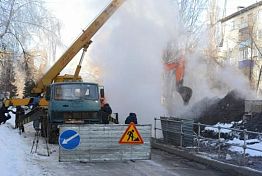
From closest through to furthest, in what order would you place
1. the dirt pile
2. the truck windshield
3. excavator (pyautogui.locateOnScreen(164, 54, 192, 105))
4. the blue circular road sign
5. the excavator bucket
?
the blue circular road sign → the truck windshield → excavator (pyautogui.locateOnScreen(164, 54, 192, 105)) → the excavator bucket → the dirt pile

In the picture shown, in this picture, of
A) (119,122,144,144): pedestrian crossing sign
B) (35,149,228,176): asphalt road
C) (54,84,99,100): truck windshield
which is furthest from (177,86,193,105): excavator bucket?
(119,122,144,144): pedestrian crossing sign

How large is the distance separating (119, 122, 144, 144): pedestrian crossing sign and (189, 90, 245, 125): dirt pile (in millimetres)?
15459

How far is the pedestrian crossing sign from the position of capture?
12.4 metres

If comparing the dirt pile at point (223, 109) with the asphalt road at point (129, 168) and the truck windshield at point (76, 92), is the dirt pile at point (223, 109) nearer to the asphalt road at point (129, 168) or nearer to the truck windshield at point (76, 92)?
the truck windshield at point (76, 92)

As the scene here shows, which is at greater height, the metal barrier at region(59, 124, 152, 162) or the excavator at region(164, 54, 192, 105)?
the excavator at region(164, 54, 192, 105)

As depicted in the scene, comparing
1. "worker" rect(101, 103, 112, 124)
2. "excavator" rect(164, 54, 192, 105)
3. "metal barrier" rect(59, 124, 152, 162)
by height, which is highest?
"excavator" rect(164, 54, 192, 105)

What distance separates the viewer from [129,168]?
11914mm

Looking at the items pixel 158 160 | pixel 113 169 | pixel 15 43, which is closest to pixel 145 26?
pixel 15 43

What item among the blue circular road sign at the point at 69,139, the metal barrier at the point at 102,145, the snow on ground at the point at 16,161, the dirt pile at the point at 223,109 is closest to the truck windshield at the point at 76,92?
the snow on ground at the point at 16,161

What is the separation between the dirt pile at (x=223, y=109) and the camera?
27.8m

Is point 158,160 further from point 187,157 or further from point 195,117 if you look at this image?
point 195,117

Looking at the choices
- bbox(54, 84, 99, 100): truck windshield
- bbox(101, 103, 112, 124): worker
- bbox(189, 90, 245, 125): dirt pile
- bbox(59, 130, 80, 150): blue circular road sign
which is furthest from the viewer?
bbox(189, 90, 245, 125): dirt pile

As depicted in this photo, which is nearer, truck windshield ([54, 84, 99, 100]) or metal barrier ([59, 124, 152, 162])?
metal barrier ([59, 124, 152, 162])

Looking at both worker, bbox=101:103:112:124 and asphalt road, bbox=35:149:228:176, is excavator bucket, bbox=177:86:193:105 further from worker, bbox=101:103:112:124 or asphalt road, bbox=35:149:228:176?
asphalt road, bbox=35:149:228:176
